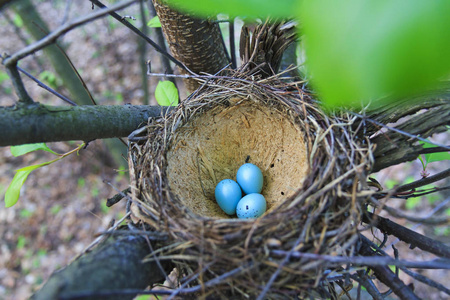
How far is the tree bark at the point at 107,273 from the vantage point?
2.46ft

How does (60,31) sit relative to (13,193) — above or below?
above

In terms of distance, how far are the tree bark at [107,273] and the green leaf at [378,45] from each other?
74 cm

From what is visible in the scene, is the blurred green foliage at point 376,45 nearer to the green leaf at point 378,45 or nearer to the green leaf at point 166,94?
the green leaf at point 378,45

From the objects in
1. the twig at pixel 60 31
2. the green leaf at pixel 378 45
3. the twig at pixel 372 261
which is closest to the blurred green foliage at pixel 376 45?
the green leaf at pixel 378 45

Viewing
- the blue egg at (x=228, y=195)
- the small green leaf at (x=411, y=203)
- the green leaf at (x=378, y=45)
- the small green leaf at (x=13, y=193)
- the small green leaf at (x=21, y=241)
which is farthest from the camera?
the small green leaf at (x=21, y=241)

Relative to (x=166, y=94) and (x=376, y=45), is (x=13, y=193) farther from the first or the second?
(x=376, y=45)

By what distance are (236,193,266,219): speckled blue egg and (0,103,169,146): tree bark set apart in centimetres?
70

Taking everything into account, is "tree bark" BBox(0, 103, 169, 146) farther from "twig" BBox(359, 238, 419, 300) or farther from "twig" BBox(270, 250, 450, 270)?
"twig" BBox(359, 238, 419, 300)

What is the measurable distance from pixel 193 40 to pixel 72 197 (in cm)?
323

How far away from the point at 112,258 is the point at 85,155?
332 centimetres

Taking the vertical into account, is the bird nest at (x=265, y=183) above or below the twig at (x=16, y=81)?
below

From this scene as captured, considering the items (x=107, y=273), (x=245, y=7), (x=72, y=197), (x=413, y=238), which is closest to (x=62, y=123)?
(x=107, y=273)

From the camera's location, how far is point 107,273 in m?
0.83

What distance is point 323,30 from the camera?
0.30 metres
